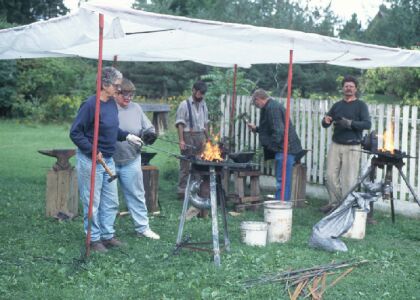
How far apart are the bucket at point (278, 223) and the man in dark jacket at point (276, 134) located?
5.30ft

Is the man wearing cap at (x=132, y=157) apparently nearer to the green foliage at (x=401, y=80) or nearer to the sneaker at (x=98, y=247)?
the sneaker at (x=98, y=247)

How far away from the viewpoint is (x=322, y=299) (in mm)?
5199

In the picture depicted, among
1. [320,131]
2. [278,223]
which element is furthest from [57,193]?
[320,131]

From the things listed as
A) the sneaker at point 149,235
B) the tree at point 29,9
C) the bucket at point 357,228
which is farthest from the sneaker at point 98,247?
the tree at point 29,9

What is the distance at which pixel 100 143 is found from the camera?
A: 6312 millimetres

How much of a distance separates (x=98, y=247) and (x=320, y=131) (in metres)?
5.32

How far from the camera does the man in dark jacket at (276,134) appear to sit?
8.98 metres

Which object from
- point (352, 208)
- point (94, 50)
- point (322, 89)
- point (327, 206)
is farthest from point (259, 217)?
point (322, 89)

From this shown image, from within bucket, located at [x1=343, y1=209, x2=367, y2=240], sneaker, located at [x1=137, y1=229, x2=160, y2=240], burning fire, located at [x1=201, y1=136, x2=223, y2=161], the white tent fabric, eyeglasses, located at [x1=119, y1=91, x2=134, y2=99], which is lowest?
sneaker, located at [x1=137, y1=229, x2=160, y2=240]

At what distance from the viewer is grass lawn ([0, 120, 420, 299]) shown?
17.1 ft

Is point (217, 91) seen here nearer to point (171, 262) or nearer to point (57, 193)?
point (57, 193)

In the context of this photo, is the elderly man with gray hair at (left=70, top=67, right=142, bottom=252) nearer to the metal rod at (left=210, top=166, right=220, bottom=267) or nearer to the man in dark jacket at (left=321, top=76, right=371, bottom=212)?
the metal rod at (left=210, top=166, right=220, bottom=267)

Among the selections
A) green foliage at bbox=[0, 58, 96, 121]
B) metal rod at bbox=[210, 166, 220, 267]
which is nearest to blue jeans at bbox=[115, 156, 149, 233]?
metal rod at bbox=[210, 166, 220, 267]

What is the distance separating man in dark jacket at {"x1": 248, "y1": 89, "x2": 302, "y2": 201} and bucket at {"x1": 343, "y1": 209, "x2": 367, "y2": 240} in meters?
1.52
